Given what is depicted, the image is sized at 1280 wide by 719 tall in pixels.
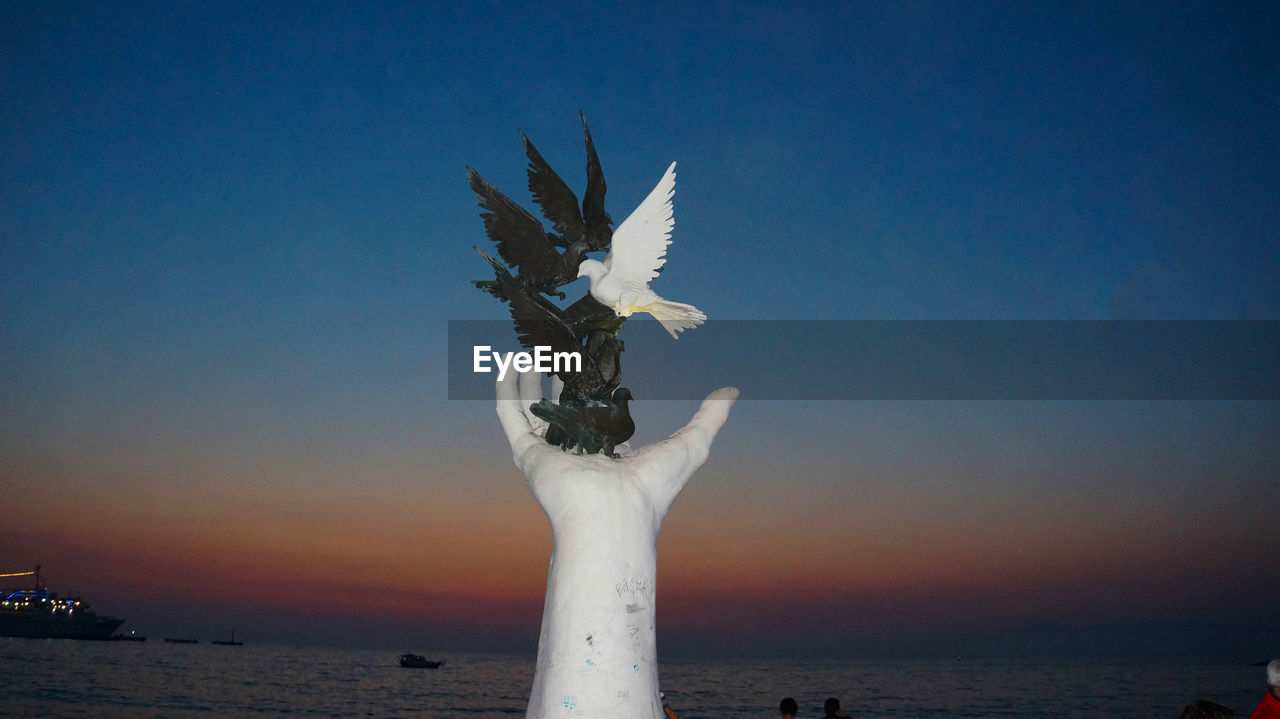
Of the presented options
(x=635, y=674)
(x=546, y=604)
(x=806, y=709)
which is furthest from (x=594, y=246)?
(x=806, y=709)

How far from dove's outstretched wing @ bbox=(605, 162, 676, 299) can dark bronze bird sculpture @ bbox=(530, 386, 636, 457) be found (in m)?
0.72

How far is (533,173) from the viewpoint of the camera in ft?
16.0

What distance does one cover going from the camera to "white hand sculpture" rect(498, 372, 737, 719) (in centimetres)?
405

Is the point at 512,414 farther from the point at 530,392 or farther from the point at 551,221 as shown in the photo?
the point at 551,221

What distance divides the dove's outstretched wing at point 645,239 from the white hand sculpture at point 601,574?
3.36 feet

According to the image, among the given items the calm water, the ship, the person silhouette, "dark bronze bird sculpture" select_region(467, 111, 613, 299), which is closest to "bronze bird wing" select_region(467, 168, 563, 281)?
"dark bronze bird sculpture" select_region(467, 111, 613, 299)

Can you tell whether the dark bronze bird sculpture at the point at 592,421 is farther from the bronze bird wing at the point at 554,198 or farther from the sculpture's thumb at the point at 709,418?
the bronze bird wing at the point at 554,198

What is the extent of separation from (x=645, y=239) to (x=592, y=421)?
43.3 inches

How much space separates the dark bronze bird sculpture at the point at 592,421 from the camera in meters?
4.77

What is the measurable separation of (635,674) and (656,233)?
2374 millimetres

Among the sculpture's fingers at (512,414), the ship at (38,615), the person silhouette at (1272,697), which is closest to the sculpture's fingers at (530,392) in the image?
the sculpture's fingers at (512,414)

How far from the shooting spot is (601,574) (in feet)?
13.8

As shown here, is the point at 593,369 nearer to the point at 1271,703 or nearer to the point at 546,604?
the point at 546,604

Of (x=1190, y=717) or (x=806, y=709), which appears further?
(x=806, y=709)
